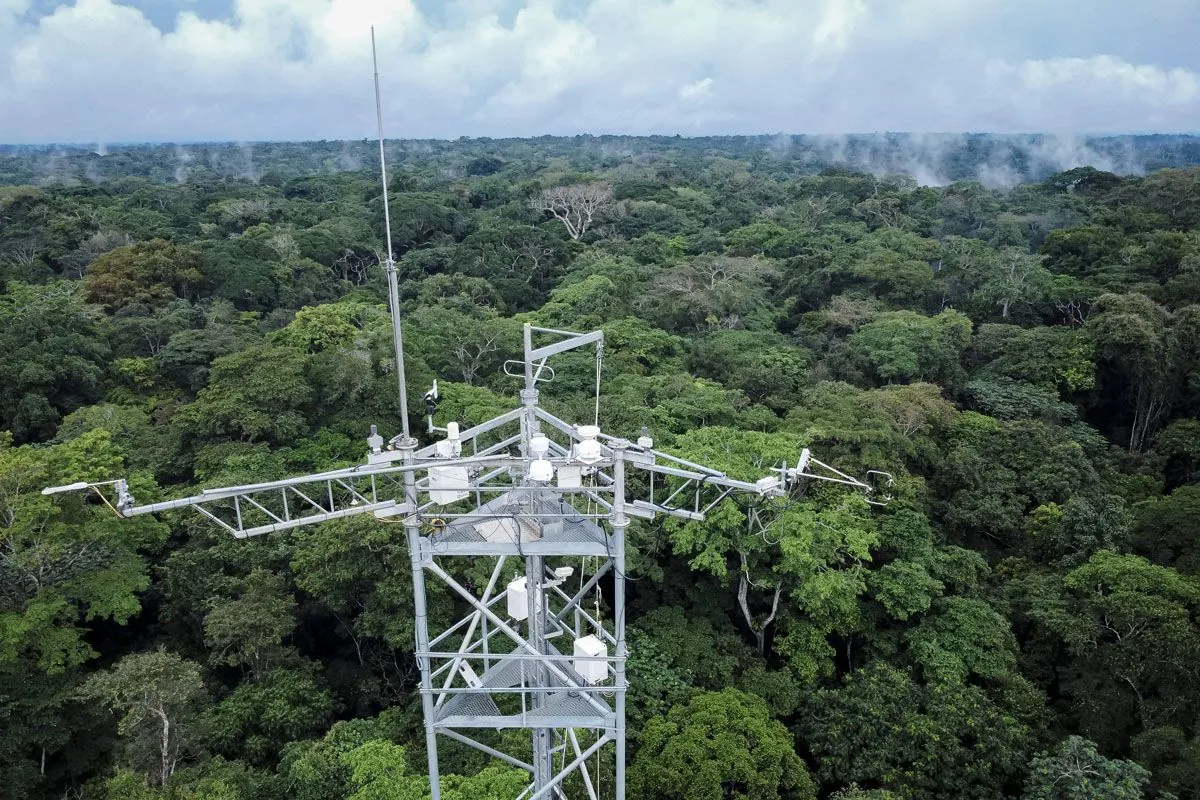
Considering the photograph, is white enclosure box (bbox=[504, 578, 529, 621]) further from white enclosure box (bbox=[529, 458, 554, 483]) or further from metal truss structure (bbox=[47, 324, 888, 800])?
white enclosure box (bbox=[529, 458, 554, 483])

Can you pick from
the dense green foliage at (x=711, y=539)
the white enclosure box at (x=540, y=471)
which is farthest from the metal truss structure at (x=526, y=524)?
the dense green foliage at (x=711, y=539)

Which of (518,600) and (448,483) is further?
(518,600)

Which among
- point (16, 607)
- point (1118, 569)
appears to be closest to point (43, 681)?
point (16, 607)

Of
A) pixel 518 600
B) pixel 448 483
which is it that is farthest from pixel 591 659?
pixel 448 483

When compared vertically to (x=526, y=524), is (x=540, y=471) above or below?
above

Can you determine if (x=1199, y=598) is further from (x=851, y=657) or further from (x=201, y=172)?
(x=201, y=172)

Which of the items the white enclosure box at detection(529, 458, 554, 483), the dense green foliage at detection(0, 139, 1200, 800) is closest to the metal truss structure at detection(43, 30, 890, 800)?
the white enclosure box at detection(529, 458, 554, 483)

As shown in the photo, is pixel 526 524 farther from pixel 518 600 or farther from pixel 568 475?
pixel 518 600
